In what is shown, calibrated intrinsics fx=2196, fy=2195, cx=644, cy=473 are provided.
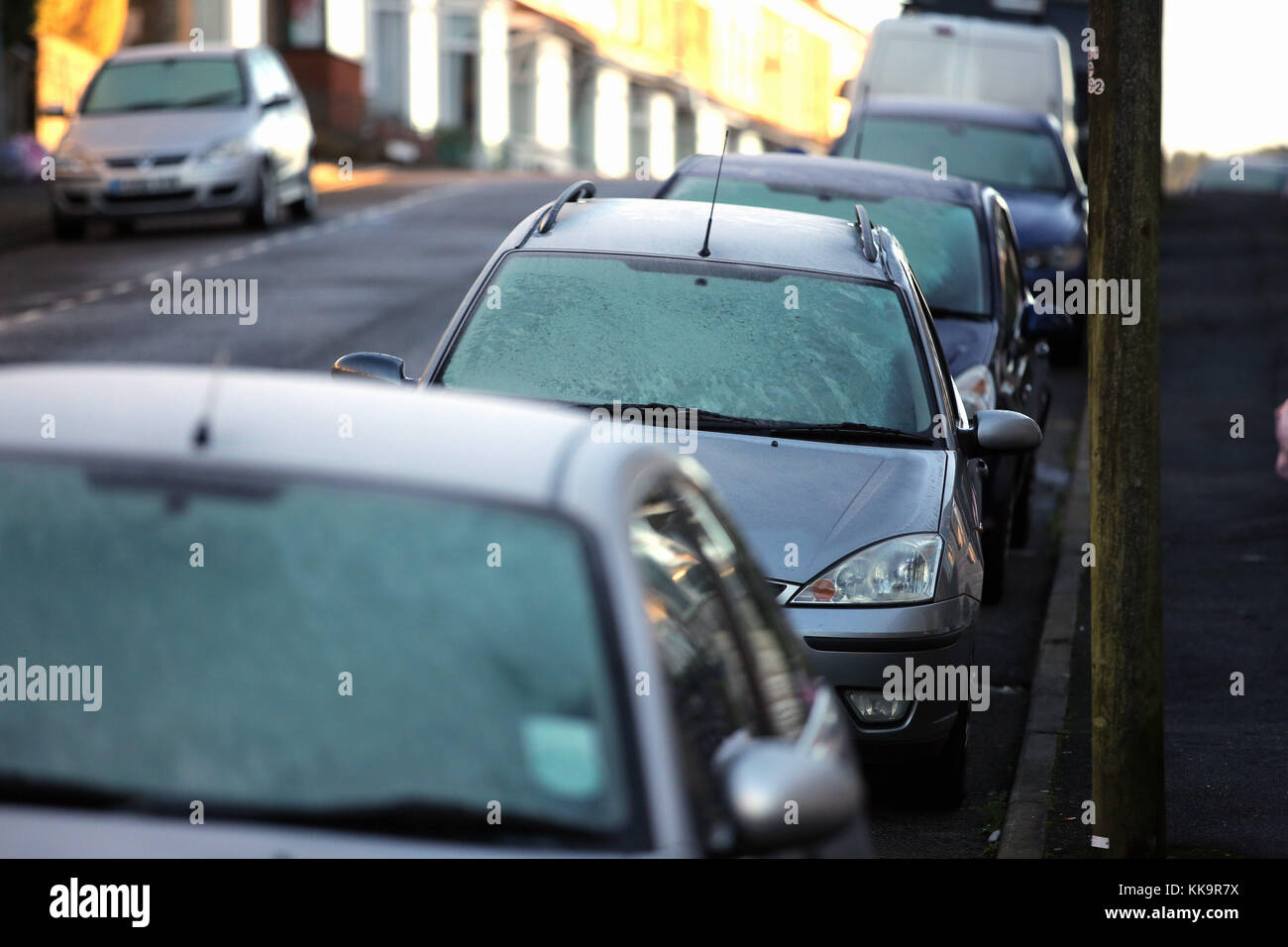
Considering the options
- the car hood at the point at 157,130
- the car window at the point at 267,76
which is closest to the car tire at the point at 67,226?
the car hood at the point at 157,130

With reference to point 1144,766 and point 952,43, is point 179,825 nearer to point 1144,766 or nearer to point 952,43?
point 1144,766

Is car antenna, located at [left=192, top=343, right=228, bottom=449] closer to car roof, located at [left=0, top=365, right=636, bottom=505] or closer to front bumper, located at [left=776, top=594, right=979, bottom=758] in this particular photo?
car roof, located at [left=0, top=365, right=636, bottom=505]

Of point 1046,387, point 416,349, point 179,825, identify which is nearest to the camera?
point 179,825

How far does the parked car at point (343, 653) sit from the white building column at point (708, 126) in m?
71.2

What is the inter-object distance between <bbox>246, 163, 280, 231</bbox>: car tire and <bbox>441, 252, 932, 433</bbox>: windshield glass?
16.4m

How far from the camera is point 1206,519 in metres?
12.1

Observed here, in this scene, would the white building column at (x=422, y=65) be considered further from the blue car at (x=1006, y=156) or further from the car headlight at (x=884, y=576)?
the car headlight at (x=884, y=576)

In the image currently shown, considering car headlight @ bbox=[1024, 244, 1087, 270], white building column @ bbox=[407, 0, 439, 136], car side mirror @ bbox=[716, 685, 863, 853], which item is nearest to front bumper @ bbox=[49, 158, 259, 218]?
car headlight @ bbox=[1024, 244, 1087, 270]

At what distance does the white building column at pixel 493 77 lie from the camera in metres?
54.1

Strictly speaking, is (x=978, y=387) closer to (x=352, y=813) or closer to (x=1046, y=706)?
(x=1046, y=706)

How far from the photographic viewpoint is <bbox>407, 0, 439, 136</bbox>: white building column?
Result: 5119 centimetres
